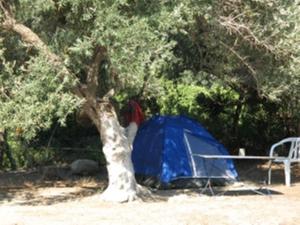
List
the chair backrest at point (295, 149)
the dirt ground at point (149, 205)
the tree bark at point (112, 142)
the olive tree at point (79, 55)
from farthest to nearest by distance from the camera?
1. the chair backrest at point (295, 149)
2. the tree bark at point (112, 142)
3. the olive tree at point (79, 55)
4. the dirt ground at point (149, 205)

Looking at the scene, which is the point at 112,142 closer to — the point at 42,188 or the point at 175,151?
the point at 175,151

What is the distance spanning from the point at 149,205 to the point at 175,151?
8.31ft

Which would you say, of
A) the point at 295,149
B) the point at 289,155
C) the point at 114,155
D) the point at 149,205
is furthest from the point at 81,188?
the point at 295,149

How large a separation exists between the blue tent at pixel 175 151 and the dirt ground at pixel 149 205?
0.36 meters

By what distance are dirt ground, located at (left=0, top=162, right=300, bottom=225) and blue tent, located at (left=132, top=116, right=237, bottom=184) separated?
14.3 inches

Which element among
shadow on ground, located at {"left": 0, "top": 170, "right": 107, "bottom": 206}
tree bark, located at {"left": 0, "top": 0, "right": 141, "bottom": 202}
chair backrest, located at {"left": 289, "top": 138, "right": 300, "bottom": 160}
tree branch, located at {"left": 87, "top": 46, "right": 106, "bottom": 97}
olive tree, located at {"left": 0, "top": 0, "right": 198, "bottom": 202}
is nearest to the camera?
olive tree, located at {"left": 0, "top": 0, "right": 198, "bottom": 202}

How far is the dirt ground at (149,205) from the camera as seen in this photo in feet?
28.9

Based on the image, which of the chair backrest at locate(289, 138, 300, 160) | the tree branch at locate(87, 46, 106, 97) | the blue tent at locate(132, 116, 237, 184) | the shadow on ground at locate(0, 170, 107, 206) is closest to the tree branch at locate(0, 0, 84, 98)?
the tree branch at locate(87, 46, 106, 97)

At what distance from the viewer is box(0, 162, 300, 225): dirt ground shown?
28.9ft

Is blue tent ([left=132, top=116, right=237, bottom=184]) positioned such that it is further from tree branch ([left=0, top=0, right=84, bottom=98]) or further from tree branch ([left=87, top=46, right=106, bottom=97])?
tree branch ([left=0, top=0, right=84, bottom=98])

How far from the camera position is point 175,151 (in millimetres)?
12602

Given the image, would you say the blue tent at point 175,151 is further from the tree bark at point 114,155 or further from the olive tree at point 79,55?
the olive tree at point 79,55

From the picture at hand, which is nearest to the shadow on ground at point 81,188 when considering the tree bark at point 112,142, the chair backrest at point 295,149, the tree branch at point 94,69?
the tree bark at point 112,142

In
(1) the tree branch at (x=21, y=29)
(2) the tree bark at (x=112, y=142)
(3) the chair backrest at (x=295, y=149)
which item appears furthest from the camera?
(3) the chair backrest at (x=295, y=149)
